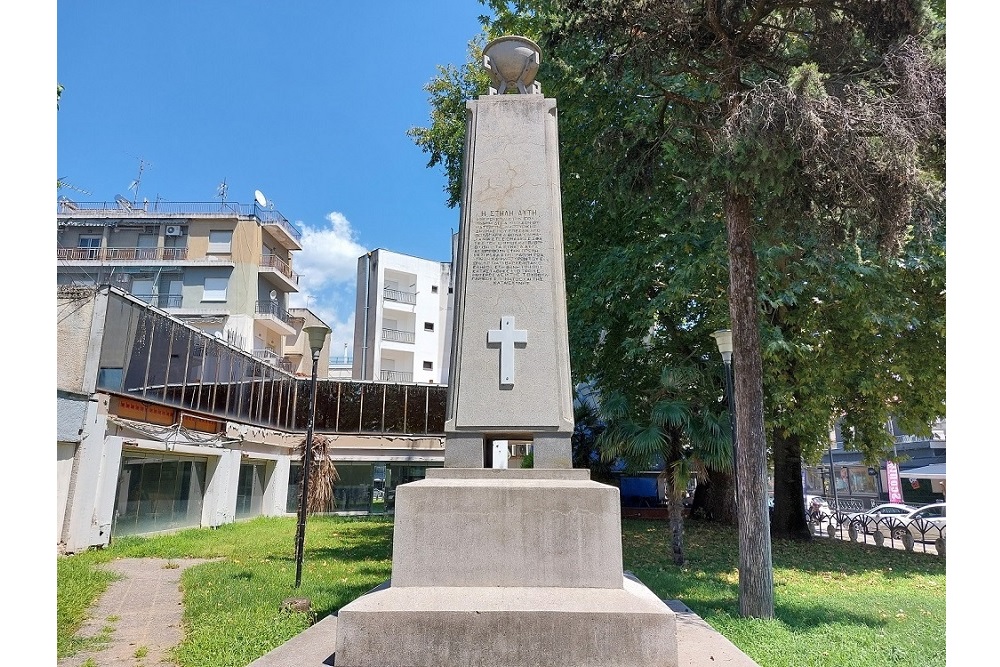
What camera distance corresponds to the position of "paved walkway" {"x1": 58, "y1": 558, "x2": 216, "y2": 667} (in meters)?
6.69

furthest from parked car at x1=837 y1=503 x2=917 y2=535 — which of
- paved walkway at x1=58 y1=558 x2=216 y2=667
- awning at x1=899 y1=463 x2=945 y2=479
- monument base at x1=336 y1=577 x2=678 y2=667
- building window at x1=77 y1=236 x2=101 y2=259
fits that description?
building window at x1=77 y1=236 x2=101 y2=259

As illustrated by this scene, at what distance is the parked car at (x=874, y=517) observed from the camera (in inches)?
803

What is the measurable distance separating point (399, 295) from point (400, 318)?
1610mm

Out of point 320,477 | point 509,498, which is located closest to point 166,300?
point 320,477

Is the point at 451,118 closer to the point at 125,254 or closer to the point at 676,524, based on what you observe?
the point at 676,524

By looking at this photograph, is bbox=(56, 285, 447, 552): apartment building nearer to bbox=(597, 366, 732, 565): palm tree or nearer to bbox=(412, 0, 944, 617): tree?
bbox=(597, 366, 732, 565): palm tree

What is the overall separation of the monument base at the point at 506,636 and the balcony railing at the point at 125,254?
3513 cm

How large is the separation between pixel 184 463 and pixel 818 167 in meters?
19.1

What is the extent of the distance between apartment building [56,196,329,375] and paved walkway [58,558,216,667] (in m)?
23.1

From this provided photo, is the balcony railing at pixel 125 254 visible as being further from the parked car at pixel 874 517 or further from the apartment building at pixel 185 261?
the parked car at pixel 874 517

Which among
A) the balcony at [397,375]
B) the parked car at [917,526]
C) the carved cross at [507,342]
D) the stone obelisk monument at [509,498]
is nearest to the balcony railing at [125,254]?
the balcony at [397,375]

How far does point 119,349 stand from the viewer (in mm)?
15820

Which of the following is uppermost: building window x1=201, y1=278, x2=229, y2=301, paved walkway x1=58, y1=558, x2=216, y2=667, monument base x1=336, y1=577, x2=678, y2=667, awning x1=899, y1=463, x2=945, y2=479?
building window x1=201, y1=278, x2=229, y2=301

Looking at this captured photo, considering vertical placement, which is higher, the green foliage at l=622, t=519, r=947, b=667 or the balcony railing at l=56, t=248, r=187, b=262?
the balcony railing at l=56, t=248, r=187, b=262
